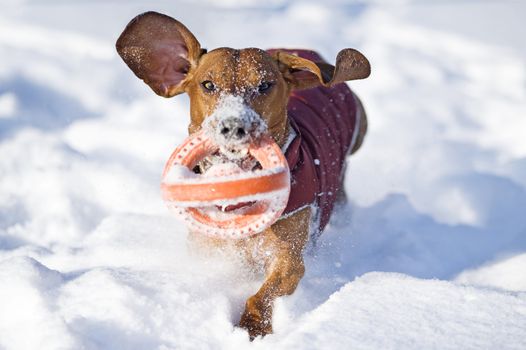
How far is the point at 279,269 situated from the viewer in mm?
2533

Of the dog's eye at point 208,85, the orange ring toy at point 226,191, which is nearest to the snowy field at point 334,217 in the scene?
the orange ring toy at point 226,191

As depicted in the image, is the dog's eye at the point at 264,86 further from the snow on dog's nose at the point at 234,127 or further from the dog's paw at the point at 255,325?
the dog's paw at the point at 255,325

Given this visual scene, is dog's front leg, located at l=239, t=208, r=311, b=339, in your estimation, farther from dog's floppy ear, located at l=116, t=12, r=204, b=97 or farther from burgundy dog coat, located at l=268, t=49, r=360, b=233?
dog's floppy ear, located at l=116, t=12, r=204, b=97

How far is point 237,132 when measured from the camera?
89.4 inches

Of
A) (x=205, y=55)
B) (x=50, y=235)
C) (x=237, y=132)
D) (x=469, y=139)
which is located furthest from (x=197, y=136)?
(x=469, y=139)

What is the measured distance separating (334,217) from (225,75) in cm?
138

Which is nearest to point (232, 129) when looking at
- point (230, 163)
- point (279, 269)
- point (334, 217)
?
point (230, 163)

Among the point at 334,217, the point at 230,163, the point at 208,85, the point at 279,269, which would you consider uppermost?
the point at 208,85

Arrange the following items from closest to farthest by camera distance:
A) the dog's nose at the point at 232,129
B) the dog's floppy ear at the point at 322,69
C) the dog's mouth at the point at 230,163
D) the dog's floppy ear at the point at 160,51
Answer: the dog's nose at the point at 232,129 < the dog's mouth at the point at 230,163 < the dog's floppy ear at the point at 322,69 < the dog's floppy ear at the point at 160,51

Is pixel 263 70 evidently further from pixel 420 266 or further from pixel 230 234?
pixel 420 266

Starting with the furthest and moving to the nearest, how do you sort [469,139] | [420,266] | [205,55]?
1. [469,139]
2. [420,266]
3. [205,55]

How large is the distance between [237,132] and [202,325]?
61 cm

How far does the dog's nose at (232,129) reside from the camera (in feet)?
7.41

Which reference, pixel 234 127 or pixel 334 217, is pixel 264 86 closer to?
pixel 234 127
